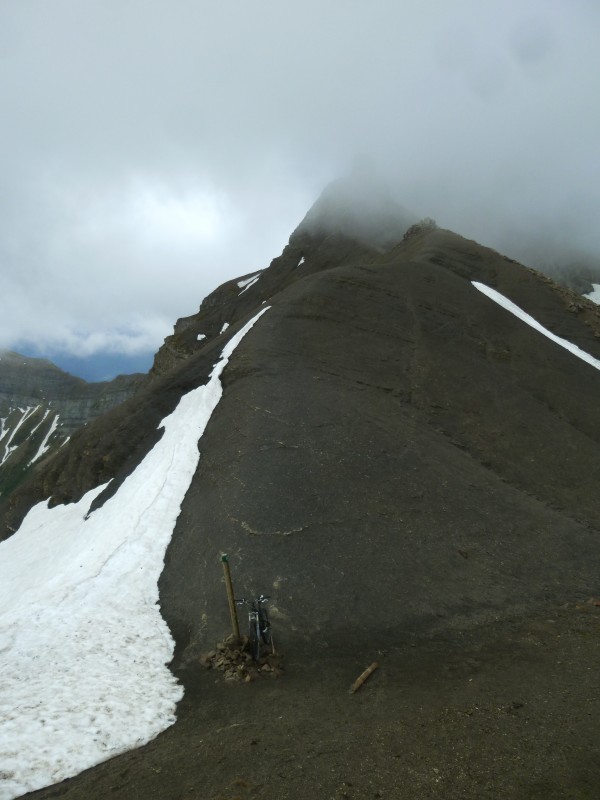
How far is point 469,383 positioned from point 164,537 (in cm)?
1791

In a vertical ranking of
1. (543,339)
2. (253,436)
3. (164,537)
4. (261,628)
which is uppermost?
(543,339)

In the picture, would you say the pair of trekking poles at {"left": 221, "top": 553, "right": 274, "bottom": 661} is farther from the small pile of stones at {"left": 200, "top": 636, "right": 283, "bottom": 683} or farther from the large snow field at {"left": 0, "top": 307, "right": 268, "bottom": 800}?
the large snow field at {"left": 0, "top": 307, "right": 268, "bottom": 800}

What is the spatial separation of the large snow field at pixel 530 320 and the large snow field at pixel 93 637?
23.7 meters

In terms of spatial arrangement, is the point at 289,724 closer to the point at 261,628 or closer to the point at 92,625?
the point at 261,628

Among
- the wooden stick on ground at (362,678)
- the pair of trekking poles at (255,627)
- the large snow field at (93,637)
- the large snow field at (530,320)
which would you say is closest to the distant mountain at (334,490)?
the large snow field at (93,637)

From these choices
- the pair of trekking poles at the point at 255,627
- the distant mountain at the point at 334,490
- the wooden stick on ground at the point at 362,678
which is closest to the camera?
the wooden stick on ground at the point at 362,678

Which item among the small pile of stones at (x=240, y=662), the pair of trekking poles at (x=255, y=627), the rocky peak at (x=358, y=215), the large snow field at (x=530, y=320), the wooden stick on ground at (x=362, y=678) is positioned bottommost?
the wooden stick on ground at (x=362, y=678)

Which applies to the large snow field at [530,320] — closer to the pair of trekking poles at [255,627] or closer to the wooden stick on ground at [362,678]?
the wooden stick on ground at [362,678]

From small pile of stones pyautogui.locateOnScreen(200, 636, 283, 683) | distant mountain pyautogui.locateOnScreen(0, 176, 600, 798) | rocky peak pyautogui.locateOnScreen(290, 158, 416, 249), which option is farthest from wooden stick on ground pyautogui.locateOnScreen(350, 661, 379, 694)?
rocky peak pyautogui.locateOnScreen(290, 158, 416, 249)

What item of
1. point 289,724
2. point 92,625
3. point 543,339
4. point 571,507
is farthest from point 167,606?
point 543,339

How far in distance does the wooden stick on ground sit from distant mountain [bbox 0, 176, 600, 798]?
444mm

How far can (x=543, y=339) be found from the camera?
32.8 meters

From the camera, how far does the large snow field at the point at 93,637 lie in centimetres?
904

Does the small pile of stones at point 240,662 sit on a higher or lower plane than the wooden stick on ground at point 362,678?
higher
